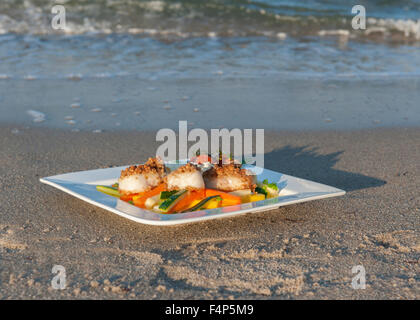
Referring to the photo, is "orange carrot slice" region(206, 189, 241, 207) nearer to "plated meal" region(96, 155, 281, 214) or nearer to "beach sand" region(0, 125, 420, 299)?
"plated meal" region(96, 155, 281, 214)

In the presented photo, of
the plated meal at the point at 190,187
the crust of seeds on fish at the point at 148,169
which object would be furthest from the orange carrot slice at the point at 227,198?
the crust of seeds on fish at the point at 148,169

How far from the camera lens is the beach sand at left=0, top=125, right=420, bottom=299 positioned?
2.36m

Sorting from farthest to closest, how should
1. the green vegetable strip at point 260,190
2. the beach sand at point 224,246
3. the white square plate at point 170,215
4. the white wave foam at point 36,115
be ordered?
the white wave foam at point 36,115 → the green vegetable strip at point 260,190 → the white square plate at point 170,215 → the beach sand at point 224,246

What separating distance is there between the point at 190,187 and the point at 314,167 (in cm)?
172

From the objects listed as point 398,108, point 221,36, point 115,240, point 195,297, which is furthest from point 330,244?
point 221,36

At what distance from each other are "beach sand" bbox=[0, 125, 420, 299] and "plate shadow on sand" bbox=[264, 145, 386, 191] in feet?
0.07

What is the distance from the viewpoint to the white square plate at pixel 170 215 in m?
2.62

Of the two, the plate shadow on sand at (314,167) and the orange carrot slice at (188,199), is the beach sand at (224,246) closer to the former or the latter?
the plate shadow on sand at (314,167)

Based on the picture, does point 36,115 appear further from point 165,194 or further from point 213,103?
point 165,194

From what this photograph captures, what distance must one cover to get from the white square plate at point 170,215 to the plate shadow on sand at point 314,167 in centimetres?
74

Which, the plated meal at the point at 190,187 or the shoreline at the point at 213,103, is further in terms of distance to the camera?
the shoreline at the point at 213,103

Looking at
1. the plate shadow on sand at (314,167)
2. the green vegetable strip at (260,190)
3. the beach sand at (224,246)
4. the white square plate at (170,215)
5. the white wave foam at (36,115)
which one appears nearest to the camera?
the beach sand at (224,246)

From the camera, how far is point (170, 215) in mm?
2621

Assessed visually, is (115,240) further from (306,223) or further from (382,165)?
(382,165)
